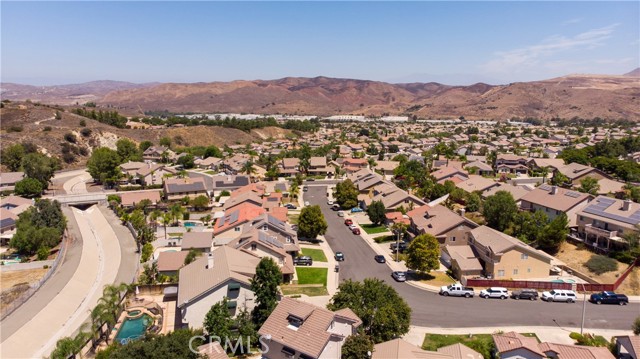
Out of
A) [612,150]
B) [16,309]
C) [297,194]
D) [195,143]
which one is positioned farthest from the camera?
[195,143]

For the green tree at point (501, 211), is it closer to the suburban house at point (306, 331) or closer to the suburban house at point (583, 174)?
the suburban house at point (583, 174)

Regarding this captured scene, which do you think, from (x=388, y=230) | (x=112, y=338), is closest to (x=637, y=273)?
(x=388, y=230)

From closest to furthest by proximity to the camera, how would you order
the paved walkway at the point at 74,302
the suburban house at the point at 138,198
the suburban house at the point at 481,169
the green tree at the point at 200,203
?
the paved walkway at the point at 74,302
the green tree at the point at 200,203
the suburban house at the point at 138,198
the suburban house at the point at 481,169

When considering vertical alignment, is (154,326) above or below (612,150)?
below

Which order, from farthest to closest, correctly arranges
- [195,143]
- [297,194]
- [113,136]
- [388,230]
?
[195,143] → [113,136] → [297,194] → [388,230]

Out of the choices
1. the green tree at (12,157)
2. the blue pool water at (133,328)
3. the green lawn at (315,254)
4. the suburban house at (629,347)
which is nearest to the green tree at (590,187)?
the suburban house at (629,347)

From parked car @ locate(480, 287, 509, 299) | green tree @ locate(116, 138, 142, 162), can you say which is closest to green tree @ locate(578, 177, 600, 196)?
parked car @ locate(480, 287, 509, 299)

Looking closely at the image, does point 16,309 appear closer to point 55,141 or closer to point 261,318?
point 261,318
